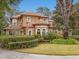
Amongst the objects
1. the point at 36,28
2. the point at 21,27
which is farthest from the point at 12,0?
the point at 21,27

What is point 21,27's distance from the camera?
151 ft

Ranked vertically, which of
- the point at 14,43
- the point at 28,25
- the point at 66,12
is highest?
the point at 66,12

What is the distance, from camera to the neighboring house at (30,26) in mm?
41941

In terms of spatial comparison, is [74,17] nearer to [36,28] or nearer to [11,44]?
[36,28]

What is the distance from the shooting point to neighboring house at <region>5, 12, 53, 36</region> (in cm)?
4194

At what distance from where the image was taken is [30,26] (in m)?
43.4

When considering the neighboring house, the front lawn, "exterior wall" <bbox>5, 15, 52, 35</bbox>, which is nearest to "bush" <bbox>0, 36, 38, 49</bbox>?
the front lawn

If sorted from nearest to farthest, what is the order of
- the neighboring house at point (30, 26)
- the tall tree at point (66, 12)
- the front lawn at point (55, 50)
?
the front lawn at point (55, 50)
the tall tree at point (66, 12)
the neighboring house at point (30, 26)

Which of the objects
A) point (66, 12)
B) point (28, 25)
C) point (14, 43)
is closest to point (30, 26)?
point (28, 25)

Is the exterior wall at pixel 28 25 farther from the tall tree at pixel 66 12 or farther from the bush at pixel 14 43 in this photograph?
the bush at pixel 14 43

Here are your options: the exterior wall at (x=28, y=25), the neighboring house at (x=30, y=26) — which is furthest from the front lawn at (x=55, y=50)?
the exterior wall at (x=28, y=25)

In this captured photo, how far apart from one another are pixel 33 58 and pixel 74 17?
28609 millimetres

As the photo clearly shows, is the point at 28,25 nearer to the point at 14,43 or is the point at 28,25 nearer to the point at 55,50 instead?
the point at 14,43

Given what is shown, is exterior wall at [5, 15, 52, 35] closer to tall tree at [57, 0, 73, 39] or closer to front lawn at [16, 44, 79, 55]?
tall tree at [57, 0, 73, 39]
